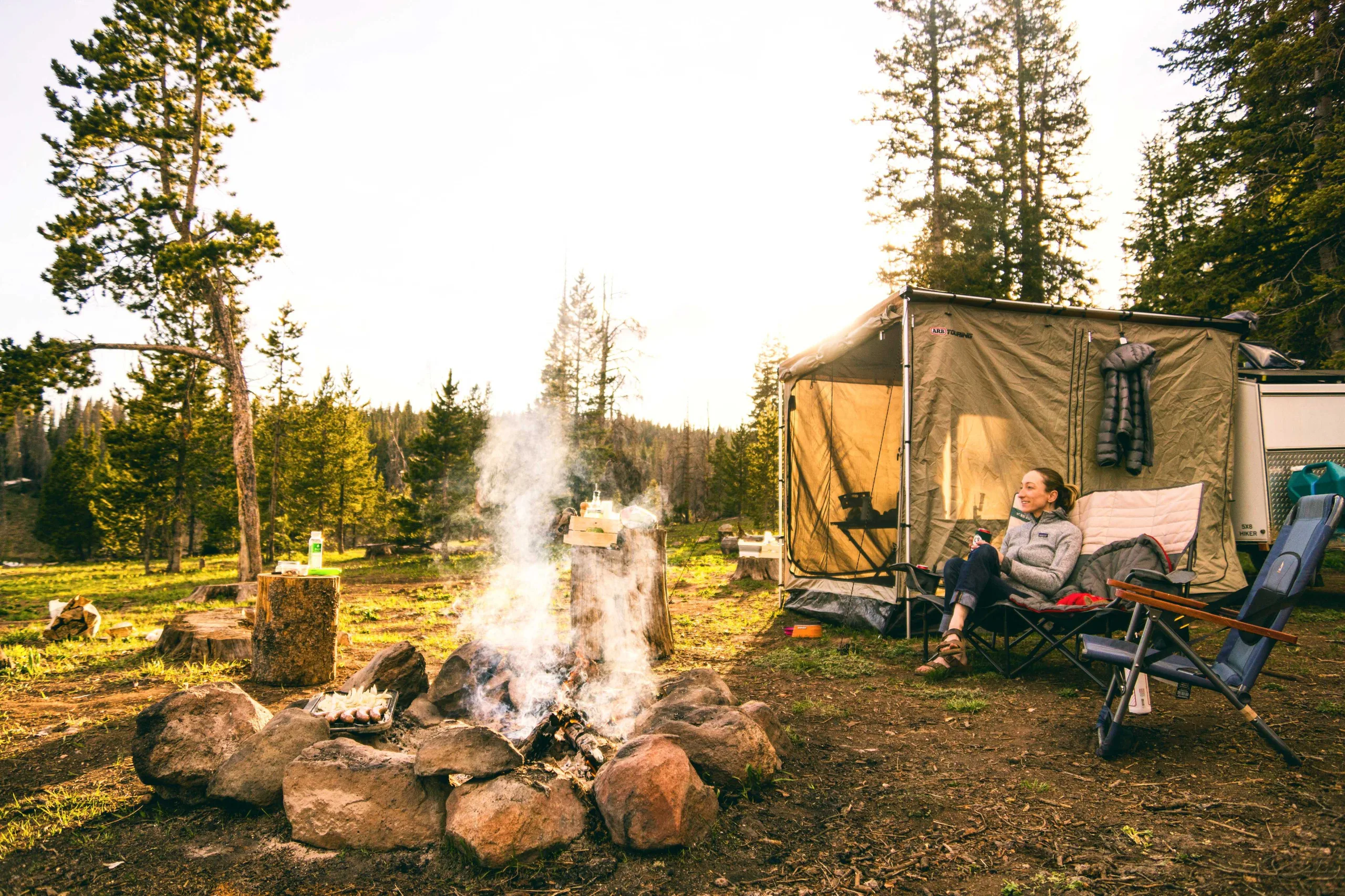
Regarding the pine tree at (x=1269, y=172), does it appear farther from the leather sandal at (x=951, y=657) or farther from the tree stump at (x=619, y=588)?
the tree stump at (x=619, y=588)

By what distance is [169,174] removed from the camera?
1048 cm

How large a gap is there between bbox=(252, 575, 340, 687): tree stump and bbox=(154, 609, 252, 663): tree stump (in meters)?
0.80

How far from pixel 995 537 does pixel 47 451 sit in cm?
6877

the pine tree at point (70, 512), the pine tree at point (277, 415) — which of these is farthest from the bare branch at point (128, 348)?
the pine tree at point (70, 512)

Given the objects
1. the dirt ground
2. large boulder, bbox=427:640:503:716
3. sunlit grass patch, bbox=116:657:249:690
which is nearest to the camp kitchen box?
the dirt ground

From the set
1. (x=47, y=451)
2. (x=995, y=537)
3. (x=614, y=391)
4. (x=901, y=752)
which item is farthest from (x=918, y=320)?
(x=47, y=451)

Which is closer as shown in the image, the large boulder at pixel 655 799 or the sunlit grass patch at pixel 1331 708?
the large boulder at pixel 655 799

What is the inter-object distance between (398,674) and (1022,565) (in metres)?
3.62

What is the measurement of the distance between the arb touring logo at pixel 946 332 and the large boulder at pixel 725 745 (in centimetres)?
358

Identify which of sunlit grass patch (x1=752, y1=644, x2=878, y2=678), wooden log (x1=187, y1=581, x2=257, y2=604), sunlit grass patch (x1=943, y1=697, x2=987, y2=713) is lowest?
wooden log (x1=187, y1=581, x2=257, y2=604)

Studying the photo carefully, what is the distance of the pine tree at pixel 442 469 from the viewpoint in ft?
50.1

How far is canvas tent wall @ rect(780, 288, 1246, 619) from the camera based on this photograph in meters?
5.03

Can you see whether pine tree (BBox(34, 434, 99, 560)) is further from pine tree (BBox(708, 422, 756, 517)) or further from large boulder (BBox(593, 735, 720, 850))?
large boulder (BBox(593, 735, 720, 850))

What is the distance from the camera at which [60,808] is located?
231 centimetres
